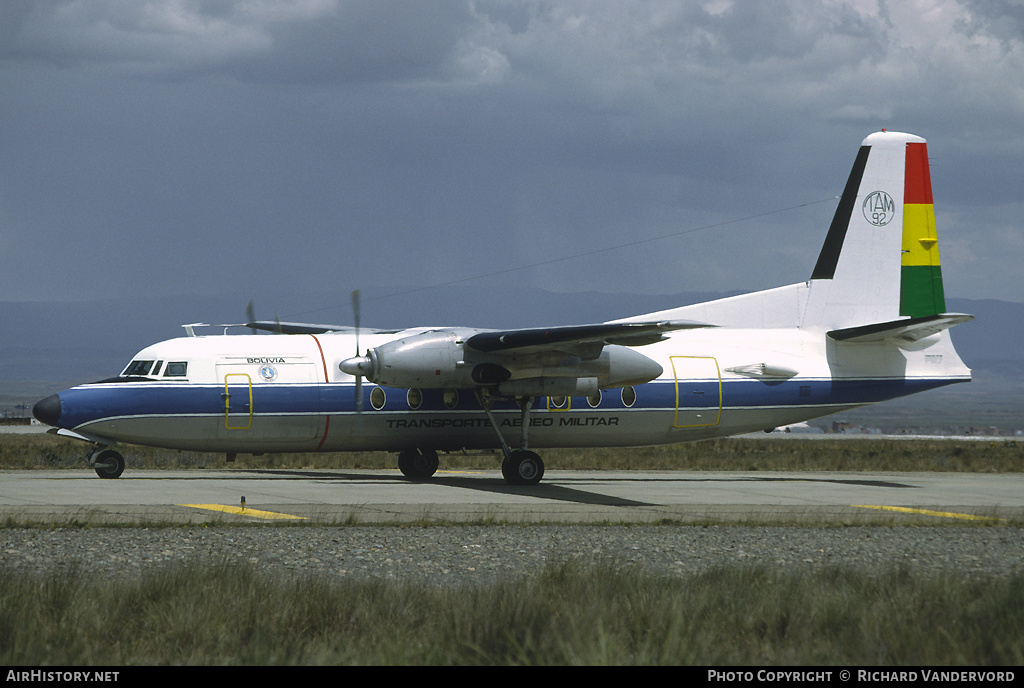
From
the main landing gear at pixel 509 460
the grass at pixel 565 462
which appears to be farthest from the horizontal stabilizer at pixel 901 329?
the main landing gear at pixel 509 460

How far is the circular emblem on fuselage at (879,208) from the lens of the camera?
27688mm

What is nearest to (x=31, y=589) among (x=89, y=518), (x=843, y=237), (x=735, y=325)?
(x=89, y=518)

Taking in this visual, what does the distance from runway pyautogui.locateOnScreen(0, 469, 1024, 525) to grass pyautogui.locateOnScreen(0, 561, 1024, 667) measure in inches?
237

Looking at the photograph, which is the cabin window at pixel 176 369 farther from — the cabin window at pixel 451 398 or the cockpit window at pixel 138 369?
the cabin window at pixel 451 398

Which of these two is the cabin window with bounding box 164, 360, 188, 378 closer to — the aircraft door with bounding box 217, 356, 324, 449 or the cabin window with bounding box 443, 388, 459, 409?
the aircraft door with bounding box 217, 356, 324, 449

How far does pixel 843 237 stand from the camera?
27703 mm

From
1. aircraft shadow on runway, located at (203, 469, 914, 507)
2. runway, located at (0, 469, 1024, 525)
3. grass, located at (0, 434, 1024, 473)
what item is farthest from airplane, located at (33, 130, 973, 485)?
grass, located at (0, 434, 1024, 473)

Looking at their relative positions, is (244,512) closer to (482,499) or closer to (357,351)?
(482,499)

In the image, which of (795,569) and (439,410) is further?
(439,410)

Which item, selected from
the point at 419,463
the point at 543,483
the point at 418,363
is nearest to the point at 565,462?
the point at 543,483

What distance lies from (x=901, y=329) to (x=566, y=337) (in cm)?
937
